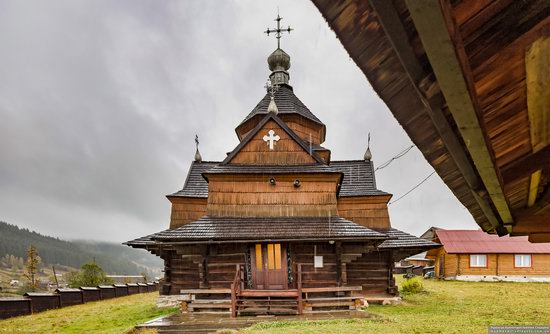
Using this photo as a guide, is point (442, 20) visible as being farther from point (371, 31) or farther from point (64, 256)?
point (64, 256)

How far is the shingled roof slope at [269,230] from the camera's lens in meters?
11.8

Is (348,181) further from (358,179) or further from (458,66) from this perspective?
(458,66)

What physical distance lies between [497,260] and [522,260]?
78.9 inches

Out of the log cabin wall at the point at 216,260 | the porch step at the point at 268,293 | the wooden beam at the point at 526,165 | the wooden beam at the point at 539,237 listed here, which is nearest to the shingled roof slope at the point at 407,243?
the porch step at the point at 268,293

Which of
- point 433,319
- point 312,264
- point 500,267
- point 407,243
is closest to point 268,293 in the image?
point 312,264

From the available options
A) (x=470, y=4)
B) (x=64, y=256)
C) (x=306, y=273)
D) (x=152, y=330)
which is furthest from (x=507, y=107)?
(x=64, y=256)

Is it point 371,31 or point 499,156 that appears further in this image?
point 499,156

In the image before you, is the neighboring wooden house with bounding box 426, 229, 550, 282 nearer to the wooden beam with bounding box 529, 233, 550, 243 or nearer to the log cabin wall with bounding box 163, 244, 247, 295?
the log cabin wall with bounding box 163, 244, 247, 295

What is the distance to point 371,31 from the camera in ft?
5.49

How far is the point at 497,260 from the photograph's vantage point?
90.2 feet

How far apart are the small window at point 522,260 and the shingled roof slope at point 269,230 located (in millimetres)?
22757

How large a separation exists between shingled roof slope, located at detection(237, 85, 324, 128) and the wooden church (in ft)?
12.4

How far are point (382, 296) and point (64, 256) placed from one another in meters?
210

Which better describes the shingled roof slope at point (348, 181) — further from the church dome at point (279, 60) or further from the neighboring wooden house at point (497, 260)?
the neighboring wooden house at point (497, 260)
